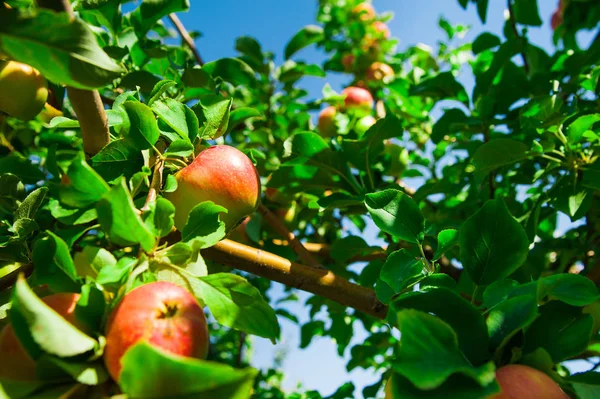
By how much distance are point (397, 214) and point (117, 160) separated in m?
0.49

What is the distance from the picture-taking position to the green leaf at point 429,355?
49cm

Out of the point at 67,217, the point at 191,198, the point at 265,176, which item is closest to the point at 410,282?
the point at 191,198

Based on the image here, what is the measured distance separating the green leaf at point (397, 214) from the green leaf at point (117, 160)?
408 mm

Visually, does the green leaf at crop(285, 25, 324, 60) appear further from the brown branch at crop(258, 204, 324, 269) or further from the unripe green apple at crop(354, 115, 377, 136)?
the brown branch at crop(258, 204, 324, 269)

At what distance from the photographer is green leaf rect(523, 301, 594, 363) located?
0.62 meters

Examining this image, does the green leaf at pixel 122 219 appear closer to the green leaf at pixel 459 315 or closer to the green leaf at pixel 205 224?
the green leaf at pixel 205 224

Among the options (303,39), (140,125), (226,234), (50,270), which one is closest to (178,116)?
(140,125)

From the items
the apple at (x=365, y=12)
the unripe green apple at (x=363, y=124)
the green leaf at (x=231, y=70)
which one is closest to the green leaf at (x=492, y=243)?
the green leaf at (x=231, y=70)

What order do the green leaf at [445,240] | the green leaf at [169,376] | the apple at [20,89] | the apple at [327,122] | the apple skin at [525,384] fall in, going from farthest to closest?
the apple at [327,122], the apple at [20,89], the green leaf at [445,240], the apple skin at [525,384], the green leaf at [169,376]

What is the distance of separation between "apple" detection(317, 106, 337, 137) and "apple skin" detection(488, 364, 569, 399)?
1.53m

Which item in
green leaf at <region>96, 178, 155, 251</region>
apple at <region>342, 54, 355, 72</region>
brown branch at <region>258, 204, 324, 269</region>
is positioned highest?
apple at <region>342, 54, 355, 72</region>

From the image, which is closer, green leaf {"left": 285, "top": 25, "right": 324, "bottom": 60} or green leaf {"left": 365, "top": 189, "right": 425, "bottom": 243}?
green leaf {"left": 365, "top": 189, "right": 425, "bottom": 243}

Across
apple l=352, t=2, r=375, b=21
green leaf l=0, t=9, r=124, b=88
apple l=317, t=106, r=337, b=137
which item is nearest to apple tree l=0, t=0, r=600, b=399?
green leaf l=0, t=9, r=124, b=88

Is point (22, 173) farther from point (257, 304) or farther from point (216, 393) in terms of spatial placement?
point (216, 393)
